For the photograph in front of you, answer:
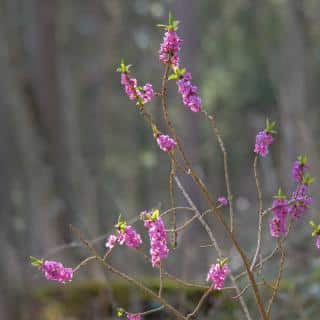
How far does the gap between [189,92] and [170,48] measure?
14cm

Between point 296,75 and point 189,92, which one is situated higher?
point 296,75

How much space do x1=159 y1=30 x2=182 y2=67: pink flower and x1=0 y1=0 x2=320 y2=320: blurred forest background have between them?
0.98 meters

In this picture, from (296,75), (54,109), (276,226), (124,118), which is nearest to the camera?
(276,226)

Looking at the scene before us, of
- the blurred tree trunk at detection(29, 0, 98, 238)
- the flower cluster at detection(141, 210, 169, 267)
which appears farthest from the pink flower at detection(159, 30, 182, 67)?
the blurred tree trunk at detection(29, 0, 98, 238)

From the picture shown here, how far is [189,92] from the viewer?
96.0 inches

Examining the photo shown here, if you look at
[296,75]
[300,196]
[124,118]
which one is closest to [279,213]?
[300,196]

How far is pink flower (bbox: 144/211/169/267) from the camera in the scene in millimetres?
2434

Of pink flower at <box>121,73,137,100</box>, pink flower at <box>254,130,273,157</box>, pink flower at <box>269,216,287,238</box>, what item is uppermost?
pink flower at <box>121,73,137,100</box>

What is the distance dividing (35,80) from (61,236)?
6.87 feet

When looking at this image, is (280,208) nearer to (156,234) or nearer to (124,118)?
(156,234)

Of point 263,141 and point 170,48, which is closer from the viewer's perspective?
point 170,48

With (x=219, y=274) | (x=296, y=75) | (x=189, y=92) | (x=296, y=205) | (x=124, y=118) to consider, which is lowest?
(x=219, y=274)

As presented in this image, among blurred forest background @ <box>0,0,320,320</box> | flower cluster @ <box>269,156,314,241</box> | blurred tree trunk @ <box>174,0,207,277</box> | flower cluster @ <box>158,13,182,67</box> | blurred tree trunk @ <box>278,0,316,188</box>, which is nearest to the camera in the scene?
flower cluster @ <box>158,13,182,67</box>

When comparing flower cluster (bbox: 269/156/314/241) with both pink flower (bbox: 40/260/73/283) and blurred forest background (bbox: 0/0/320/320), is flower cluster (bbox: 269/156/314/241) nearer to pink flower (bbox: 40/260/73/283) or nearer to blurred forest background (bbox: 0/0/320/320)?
pink flower (bbox: 40/260/73/283)
